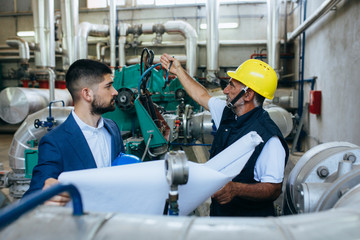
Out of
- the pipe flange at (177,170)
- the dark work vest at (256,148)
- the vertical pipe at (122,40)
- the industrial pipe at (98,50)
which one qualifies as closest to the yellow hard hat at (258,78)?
the dark work vest at (256,148)

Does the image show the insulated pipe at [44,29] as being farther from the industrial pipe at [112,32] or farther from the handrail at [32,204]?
the handrail at [32,204]

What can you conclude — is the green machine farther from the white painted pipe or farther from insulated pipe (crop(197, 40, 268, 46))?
insulated pipe (crop(197, 40, 268, 46))

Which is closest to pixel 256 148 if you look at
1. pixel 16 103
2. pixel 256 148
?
pixel 256 148

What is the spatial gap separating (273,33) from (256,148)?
6.04m

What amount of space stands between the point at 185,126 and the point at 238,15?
6168 millimetres

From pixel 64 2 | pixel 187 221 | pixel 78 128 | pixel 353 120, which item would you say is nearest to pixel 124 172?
pixel 187 221

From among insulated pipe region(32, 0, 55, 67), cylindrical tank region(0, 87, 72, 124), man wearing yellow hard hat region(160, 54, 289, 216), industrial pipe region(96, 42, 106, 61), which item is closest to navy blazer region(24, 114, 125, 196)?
man wearing yellow hard hat region(160, 54, 289, 216)

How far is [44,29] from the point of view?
591 cm

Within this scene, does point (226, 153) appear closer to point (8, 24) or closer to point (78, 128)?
point (78, 128)

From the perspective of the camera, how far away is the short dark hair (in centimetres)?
135

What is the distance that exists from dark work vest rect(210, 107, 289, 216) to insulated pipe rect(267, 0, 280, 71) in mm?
5613

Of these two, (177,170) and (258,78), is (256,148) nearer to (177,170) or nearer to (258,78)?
(258,78)

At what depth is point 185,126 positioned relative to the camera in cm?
314

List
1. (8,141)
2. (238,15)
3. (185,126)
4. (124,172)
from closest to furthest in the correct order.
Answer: (124,172)
(185,126)
(8,141)
(238,15)
